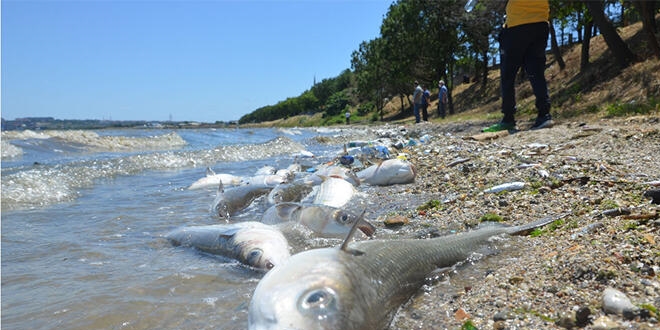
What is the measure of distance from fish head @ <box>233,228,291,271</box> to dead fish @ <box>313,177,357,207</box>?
73.5 inches

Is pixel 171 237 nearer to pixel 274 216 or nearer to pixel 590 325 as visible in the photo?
pixel 274 216

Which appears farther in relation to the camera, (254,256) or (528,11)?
(528,11)

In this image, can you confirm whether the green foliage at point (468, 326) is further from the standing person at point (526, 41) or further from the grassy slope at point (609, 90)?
the grassy slope at point (609, 90)

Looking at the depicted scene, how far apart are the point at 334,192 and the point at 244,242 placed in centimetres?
243

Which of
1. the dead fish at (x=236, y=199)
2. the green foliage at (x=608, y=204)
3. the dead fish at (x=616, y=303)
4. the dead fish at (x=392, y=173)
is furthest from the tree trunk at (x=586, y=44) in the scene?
the dead fish at (x=616, y=303)

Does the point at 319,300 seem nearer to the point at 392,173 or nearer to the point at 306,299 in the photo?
→ the point at 306,299

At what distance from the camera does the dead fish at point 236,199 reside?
21.0ft

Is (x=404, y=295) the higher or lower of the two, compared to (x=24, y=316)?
higher

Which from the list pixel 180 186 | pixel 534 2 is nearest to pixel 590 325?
pixel 534 2

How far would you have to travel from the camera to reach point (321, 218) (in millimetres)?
4484

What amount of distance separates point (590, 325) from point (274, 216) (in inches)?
136

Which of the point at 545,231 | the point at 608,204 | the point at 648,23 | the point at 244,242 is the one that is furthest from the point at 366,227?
the point at 648,23

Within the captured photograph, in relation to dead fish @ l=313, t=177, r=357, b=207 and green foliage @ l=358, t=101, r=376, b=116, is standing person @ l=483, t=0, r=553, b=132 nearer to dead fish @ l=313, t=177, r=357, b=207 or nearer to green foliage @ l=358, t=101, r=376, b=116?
dead fish @ l=313, t=177, r=357, b=207

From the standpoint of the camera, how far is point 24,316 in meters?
3.19
